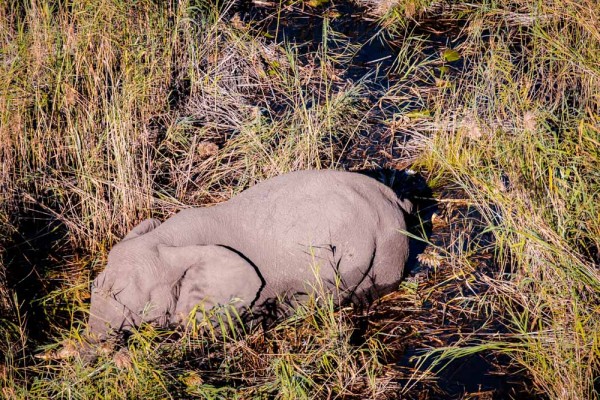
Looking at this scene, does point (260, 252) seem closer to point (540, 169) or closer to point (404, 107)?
point (540, 169)

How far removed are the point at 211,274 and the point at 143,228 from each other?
76 centimetres

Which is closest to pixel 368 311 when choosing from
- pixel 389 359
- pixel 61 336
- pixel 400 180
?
pixel 389 359

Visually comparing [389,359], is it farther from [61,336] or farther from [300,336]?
[61,336]

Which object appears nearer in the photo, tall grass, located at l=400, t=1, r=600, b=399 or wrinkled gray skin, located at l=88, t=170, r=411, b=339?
tall grass, located at l=400, t=1, r=600, b=399

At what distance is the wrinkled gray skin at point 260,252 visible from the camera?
15.0 ft

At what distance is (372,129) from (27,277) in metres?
3.14

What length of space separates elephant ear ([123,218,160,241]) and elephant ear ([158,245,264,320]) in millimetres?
446

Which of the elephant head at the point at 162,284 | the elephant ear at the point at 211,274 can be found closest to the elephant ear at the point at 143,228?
the elephant head at the point at 162,284

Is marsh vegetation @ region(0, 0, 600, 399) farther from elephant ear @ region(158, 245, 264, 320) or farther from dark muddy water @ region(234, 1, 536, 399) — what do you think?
elephant ear @ region(158, 245, 264, 320)

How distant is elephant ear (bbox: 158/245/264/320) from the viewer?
15.2 ft

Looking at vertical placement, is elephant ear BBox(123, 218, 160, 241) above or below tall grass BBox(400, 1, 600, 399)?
below

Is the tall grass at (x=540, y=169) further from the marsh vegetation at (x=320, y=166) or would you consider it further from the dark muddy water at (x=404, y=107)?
the dark muddy water at (x=404, y=107)

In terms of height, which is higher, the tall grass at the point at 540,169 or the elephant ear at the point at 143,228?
the tall grass at the point at 540,169

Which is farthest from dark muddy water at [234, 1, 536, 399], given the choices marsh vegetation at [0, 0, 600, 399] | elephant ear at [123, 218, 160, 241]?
elephant ear at [123, 218, 160, 241]
